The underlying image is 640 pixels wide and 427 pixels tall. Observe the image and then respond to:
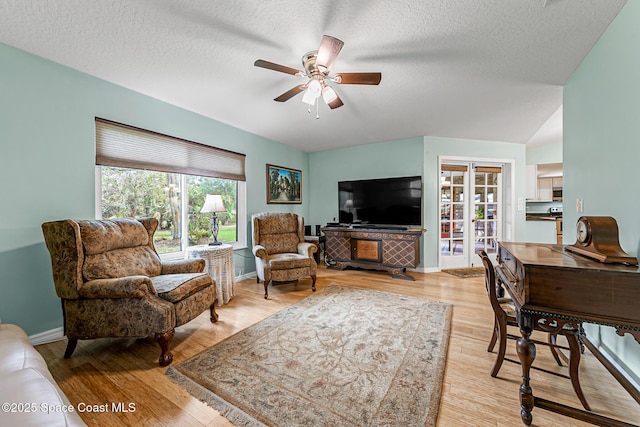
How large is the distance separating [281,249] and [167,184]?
184 cm

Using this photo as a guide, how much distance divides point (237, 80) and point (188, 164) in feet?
4.36

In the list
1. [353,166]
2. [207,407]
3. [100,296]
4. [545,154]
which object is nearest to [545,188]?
[545,154]

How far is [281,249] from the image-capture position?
390 centimetres

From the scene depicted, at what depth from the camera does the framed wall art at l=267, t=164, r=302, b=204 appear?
4525 mm

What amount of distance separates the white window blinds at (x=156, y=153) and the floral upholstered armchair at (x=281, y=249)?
36.5 inches

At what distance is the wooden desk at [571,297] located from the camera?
3.46ft

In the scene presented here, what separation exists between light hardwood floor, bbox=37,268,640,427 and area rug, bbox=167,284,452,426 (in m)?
0.09

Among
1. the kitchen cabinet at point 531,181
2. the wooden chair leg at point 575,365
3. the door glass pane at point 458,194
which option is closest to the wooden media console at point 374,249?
the door glass pane at point 458,194

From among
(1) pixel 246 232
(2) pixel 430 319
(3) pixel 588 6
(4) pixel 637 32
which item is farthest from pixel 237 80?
(2) pixel 430 319

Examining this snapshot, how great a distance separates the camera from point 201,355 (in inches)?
74.4

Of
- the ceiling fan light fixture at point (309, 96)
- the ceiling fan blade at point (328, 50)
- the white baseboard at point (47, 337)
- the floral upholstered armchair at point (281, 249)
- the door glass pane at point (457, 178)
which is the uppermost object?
the ceiling fan blade at point (328, 50)

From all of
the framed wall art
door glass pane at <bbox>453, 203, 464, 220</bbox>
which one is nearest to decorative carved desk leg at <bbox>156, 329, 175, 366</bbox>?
the framed wall art

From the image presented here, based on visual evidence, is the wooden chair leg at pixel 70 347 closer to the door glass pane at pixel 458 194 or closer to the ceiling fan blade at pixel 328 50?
the ceiling fan blade at pixel 328 50

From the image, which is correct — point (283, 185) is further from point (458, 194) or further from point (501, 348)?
point (501, 348)
